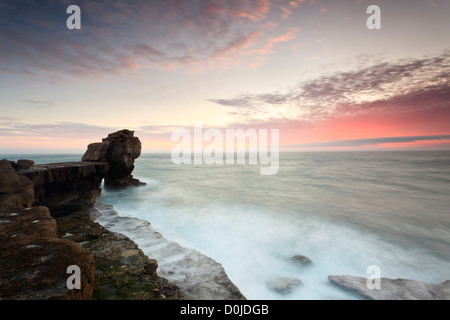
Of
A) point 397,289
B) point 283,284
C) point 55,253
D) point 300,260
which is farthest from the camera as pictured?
point 300,260

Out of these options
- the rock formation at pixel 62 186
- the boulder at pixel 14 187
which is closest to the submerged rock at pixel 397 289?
the boulder at pixel 14 187

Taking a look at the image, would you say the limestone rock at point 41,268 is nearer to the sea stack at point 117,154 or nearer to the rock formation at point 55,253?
the rock formation at point 55,253

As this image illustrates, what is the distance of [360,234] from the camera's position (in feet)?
30.0

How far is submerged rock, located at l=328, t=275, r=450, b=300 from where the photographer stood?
479cm

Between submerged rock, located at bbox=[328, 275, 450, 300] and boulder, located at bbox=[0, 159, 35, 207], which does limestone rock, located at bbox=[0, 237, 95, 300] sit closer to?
boulder, located at bbox=[0, 159, 35, 207]

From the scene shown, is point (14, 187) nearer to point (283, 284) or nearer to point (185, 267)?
point (185, 267)

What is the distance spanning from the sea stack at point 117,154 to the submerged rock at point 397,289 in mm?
14617

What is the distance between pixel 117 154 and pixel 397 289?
1642cm

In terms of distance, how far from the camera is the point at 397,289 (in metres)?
5.02

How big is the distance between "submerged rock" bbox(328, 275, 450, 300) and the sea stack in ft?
48.0

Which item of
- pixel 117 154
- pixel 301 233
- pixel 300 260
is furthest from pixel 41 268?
pixel 117 154
